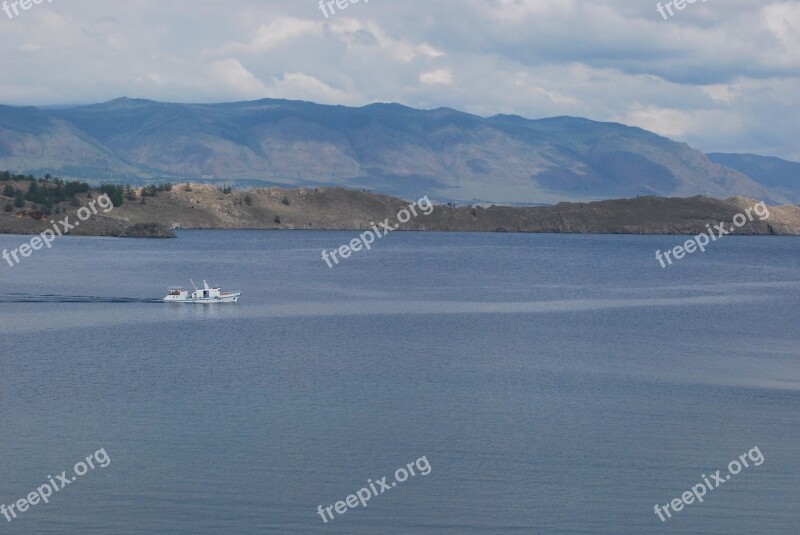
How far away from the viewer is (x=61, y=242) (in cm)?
14312

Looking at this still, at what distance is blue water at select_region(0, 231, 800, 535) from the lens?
32156 mm

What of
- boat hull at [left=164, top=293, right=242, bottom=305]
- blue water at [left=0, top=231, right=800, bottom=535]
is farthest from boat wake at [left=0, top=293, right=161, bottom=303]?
boat hull at [left=164, top=293, right=242, bottom=305]

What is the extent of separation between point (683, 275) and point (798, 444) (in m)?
80.5

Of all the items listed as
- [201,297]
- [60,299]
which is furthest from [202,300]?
[60,299]

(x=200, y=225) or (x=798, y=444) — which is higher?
(x=200, y=225)

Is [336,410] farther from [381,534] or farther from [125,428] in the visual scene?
[381,534]

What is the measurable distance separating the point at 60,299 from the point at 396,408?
4040cm

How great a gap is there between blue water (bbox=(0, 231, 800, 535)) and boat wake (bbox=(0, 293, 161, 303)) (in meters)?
0.27

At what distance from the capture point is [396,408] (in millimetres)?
43750

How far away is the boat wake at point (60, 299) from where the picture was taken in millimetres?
76500

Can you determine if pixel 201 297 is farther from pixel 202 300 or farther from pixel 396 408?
pixel 396 408

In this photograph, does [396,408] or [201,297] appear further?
[201,297]

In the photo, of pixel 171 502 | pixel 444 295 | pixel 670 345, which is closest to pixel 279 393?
pixel 171 502

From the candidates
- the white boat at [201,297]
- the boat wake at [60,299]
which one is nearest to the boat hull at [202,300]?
the white boat at [201,297]
